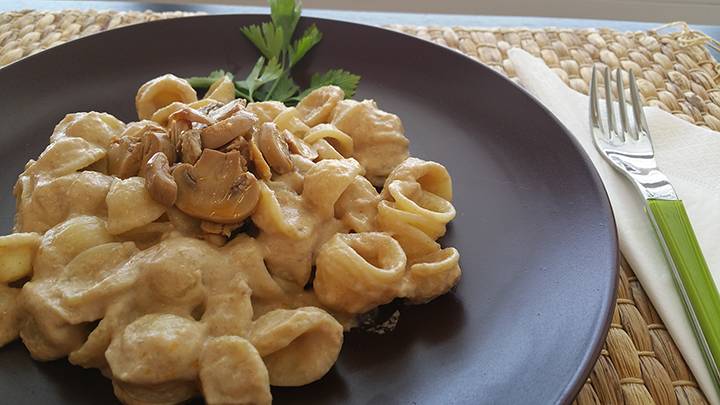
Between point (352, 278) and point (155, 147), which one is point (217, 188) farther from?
point (352, 278)

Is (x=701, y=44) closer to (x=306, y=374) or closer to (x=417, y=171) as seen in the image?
(x=417, y=171)

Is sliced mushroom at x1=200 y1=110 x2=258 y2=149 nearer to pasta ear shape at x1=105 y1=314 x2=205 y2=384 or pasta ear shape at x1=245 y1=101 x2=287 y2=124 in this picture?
pasta ear shape at x1=245 y1=101 x2=287 y2=124

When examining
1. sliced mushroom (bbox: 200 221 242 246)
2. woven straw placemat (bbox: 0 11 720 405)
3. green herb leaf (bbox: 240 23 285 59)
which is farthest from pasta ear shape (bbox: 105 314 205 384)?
woven straw placemat (bbox: 0 11 720 405)

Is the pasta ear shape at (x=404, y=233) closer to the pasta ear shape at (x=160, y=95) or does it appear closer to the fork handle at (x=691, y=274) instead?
the fork handle at (x=691, y=274)

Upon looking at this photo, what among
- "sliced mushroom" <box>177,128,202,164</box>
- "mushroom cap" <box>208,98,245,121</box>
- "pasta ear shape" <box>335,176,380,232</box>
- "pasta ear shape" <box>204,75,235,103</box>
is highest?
"mushroom cap" <box>208,98,245,121</box>

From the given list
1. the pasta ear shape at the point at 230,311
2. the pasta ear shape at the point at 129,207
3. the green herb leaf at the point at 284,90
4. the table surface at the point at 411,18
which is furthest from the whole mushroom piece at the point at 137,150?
the table surface at the point at 411,18

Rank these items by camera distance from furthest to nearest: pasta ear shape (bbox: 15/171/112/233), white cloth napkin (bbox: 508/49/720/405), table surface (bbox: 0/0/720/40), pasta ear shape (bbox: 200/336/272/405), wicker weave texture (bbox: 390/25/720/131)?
table surface (bbox: 0/0/720/40) → wicker weave texture (bbox: 390/25/720/131) → white cloth napkin (bbox: 508/49/720/405) → pasta ear shape (bbox: 15/171/112/233) → pasta ear shape (bbox: 200/336/272/405)
